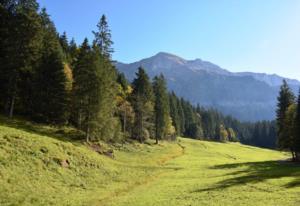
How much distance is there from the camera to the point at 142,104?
83500 mm

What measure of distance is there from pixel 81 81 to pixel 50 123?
374 inches

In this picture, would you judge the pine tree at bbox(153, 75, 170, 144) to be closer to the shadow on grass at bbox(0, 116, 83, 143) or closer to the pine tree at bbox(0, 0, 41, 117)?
the shadow on grass at bbox(0, 116, 83, 143)

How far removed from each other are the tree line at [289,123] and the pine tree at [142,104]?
31194 mm

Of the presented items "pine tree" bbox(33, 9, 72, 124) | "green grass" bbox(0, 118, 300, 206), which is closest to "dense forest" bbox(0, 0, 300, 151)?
"pine tree" bbox(33, 9, 72, 124)

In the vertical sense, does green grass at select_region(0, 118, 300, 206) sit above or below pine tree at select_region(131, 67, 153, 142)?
below


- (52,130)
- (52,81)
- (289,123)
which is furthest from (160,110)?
(52,130)

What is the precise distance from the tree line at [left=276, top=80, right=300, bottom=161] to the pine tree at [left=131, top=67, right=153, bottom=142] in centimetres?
3119

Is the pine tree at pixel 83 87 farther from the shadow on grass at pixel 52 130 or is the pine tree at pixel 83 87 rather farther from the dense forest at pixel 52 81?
the shadow on grass at pixel 52 130

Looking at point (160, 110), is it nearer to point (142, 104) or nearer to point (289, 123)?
point (142, 104)

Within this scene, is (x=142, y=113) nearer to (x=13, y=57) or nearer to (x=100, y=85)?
(x=100, y=85)

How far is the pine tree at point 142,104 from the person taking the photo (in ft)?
271

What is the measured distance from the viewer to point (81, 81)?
53.1 m

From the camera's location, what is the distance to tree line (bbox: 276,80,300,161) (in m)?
64.3

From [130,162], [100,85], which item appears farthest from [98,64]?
[130,162]
